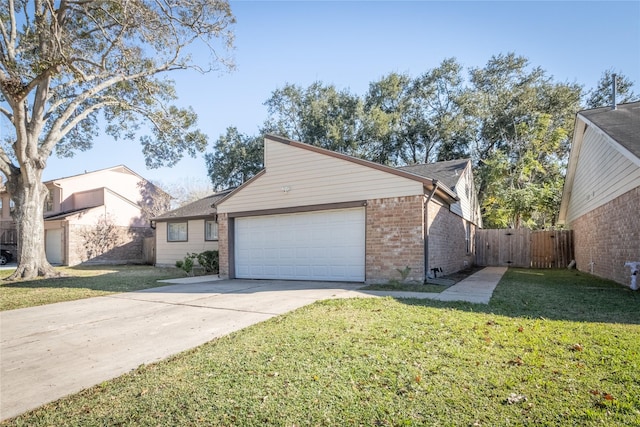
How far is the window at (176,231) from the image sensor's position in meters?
17.7

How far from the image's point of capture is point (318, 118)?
26.0 metres

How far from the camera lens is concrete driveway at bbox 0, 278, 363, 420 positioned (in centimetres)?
331

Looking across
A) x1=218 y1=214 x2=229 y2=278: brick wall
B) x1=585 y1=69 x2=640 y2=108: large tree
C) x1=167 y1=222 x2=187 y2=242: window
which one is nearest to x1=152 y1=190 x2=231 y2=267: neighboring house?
x1=167 y1=222 x2=187 y2=242: window

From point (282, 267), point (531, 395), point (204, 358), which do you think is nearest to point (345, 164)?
point (282, 267)

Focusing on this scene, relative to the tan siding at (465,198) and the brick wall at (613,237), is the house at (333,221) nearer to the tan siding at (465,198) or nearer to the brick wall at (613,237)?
the tan siding at (465,198)

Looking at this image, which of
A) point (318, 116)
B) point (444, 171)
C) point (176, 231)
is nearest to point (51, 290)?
point (176, 231)

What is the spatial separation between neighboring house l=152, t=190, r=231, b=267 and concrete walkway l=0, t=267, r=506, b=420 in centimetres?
767

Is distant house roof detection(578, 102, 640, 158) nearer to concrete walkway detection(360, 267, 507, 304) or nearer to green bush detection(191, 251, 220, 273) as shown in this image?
concrete walkway detection(360, 267, 507, 304)

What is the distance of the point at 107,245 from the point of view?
2114 cm

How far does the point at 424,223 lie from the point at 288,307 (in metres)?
4.38

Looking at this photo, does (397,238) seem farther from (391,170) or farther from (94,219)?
(94,219)

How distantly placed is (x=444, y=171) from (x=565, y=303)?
8534 mm

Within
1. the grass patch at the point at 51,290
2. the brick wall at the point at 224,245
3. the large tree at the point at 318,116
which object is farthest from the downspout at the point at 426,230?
the large tree at the point at 318,116

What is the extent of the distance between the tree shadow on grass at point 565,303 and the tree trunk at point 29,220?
41.9 ft
